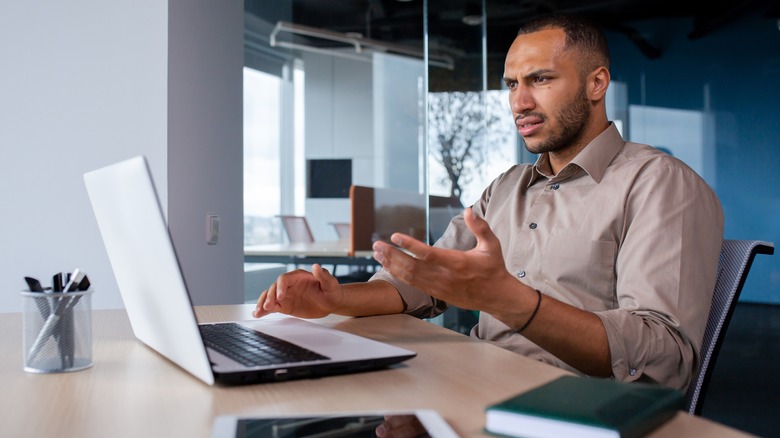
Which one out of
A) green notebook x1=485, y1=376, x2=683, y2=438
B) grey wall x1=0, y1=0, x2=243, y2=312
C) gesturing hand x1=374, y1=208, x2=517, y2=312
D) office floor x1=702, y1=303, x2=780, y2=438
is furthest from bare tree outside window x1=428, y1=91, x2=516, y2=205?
green notebook x1=485, y1=376, x2=683, y2=438

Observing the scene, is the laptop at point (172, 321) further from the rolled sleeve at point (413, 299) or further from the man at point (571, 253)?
the rolled sleeve at point (413, 299)

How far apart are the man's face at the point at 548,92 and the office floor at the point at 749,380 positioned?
7.01 ft

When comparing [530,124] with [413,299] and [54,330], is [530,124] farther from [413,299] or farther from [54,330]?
[54,330]

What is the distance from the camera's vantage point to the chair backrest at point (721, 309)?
4.18ft

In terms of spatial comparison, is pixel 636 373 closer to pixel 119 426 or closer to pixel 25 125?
pixel 119 426

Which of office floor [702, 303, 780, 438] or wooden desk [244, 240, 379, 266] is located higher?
wooden desk [244, 240, 379, 266]

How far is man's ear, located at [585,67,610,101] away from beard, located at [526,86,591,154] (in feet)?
0.05

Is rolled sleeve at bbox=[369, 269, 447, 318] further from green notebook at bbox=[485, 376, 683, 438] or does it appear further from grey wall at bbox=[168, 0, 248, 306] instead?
grey wall at bbox=[168, 0, 248, 306]

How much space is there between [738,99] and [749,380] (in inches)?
174

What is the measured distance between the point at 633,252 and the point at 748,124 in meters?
7.60

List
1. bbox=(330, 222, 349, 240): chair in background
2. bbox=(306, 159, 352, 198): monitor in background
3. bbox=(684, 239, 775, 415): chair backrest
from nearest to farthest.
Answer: bbox=(684, 239, 775, 415): chair backrest, bbox=(306, 159, 352, 198): monitor in background, bbox=(330, 222, 349, 240): chair in background

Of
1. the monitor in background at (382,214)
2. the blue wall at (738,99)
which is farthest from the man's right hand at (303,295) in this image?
the blue wall at (738,99)

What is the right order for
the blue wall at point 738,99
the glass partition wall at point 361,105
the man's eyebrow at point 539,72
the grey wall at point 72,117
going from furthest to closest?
the blue wall at point 738,99 → the glass partition wall at point 361,105 → the grey wall at point 72,117 → the man's eyebrow at point 539,72

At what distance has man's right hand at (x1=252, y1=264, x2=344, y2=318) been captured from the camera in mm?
1293
